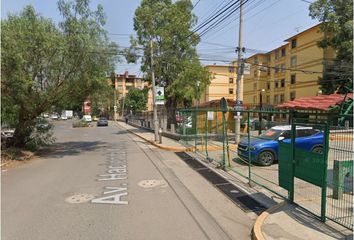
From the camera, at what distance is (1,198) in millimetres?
9000

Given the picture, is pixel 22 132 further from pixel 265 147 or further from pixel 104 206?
pixel 265 147

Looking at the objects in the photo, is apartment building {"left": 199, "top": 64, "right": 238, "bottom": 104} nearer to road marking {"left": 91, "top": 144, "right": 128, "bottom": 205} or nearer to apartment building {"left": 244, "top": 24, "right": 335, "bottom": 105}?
apartment building {"left": 244, "top": 24, "right": 335, "bottom": 105}

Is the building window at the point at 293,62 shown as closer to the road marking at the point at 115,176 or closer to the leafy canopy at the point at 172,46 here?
the leafy canopy at the point at 172,46

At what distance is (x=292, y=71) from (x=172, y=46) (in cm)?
3032

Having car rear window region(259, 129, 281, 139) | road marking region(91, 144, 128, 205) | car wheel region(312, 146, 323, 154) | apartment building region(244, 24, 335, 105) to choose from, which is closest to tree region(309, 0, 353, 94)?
car rear window region(259, 129, 281, 139)

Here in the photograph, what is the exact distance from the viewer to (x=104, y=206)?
8.10 m

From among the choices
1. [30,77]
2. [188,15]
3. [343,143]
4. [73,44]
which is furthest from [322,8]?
[343,143]

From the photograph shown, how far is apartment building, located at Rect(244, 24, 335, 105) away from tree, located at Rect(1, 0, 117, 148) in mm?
28340

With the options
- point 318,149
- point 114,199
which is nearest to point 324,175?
point 318,149

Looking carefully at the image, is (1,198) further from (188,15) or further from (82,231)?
(188,15)

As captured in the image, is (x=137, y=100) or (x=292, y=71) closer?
(x=292, y=71)

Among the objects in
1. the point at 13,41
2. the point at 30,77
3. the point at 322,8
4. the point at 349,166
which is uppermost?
the point at 322,8

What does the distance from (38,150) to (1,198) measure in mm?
11211

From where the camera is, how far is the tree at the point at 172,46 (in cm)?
3362
